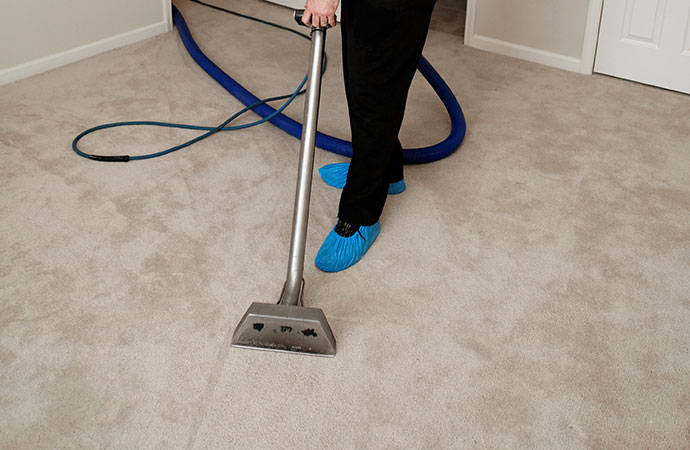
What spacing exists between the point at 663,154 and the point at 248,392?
1.48m

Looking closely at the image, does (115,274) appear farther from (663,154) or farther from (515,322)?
(663,154)

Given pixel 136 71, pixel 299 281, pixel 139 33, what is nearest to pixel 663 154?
pixel 299 281

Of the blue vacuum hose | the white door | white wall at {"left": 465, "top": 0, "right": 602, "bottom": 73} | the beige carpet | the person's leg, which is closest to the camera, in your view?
the beige carpet

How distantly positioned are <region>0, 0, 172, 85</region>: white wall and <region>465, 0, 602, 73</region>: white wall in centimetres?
133

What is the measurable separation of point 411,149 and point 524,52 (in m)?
0.98

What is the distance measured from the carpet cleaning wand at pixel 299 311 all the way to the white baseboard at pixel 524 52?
154 cm

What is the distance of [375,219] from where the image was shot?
5.34 feet

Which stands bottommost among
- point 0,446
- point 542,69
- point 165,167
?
point 0,446

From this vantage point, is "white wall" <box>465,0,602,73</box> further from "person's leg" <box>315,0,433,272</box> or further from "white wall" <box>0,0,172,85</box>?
"white wall" <box>0,0,172,85</box>

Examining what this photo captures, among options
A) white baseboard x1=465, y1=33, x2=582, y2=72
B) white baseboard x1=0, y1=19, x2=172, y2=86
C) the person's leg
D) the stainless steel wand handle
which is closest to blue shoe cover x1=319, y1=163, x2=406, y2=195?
the person's leg

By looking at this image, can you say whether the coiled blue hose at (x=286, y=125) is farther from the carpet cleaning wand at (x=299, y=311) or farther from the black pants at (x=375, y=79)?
the carpet cleaning wand at (x=299, y=311)

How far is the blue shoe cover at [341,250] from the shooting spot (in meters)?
1.59

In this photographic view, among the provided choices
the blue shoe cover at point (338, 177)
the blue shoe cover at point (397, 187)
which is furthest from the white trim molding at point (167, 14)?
the blue shoe cover at point (397, 187)

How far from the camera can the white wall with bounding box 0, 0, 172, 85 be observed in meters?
2.40
